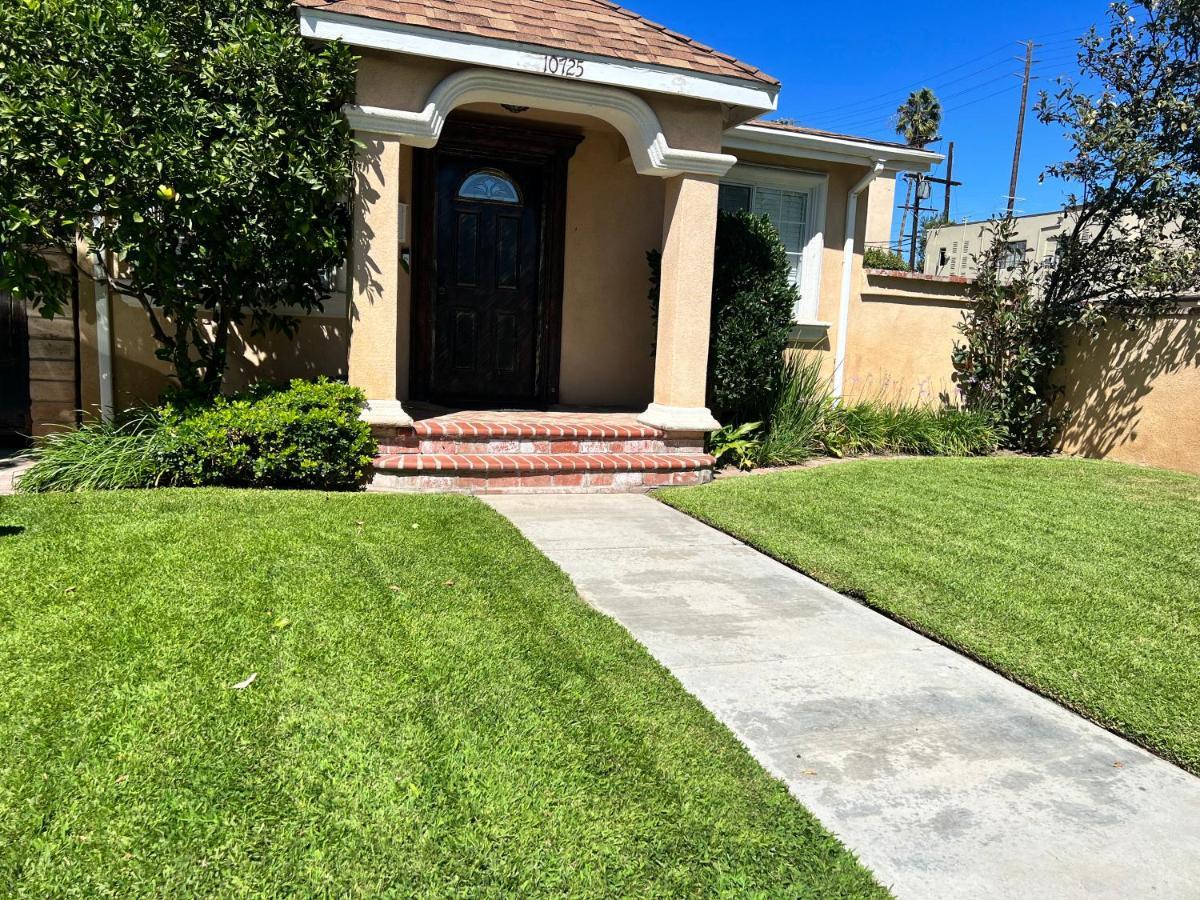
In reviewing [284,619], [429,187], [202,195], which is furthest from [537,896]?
[429,187]

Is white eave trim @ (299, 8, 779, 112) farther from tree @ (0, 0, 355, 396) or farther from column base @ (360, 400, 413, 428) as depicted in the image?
column base @ (360, 400, 413, 428)

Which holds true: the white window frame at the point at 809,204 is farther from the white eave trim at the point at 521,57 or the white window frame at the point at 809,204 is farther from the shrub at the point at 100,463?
the shrub at the point at 100,463

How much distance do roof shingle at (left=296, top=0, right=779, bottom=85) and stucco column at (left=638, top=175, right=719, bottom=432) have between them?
96 cm

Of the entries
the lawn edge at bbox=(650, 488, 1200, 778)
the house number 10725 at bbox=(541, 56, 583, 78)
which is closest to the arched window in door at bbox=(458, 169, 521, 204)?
the house number 10725 at bbox=(541, 56, 583, 78)

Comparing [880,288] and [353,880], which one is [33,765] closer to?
[353,880]

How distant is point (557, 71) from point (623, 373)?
3501 mm

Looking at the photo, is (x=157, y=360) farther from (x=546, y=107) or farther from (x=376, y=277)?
(x=546, y=107)

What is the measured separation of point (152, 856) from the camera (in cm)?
204

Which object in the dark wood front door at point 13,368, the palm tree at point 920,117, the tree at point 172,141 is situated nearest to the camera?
the tree at point 172,141

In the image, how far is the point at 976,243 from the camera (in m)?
29.2

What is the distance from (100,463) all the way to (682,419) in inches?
175

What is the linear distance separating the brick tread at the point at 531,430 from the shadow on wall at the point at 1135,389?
5427 millimetres

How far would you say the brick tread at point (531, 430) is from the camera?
21.9 ft

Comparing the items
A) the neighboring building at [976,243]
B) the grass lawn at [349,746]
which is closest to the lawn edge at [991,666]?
the grass lawn at [349,746]
